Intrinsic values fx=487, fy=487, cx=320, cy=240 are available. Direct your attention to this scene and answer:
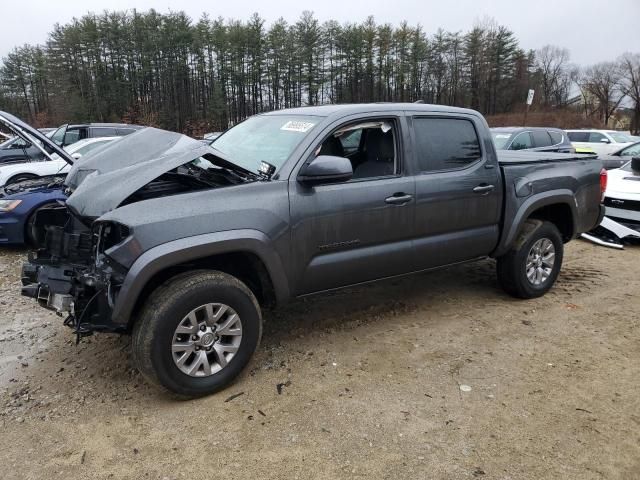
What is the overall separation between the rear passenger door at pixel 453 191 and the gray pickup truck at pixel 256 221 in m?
0.01

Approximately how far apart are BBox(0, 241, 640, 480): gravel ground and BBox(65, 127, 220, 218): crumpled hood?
1264mm

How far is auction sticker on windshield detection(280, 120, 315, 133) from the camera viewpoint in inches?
142

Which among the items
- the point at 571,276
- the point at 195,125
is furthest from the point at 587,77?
the point at 571,276

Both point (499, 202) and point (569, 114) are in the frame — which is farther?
point (569, 114)

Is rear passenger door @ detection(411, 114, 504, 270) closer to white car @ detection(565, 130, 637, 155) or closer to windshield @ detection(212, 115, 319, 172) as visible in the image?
windshield @ detection(212, 115, 319, 172)

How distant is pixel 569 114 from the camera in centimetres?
4741

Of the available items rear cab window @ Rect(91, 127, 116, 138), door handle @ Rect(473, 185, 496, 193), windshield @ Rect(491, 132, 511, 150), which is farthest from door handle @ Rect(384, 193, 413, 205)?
rear cab window @ Rect(91, 127, 116, 138)

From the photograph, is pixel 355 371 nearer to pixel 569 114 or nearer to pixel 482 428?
pixel 482 428

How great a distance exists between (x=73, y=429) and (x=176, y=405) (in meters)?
0.59

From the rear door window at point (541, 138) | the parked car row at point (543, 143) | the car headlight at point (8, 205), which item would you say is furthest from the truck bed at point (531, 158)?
the rear door window at point (541, 138)

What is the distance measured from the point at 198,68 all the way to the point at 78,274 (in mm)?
50473

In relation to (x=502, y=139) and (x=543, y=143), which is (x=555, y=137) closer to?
(x=543, y=143)

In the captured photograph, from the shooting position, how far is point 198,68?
49125mm

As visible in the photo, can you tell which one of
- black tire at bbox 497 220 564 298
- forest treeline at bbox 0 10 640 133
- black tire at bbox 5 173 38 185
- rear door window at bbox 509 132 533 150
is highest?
forest treeline at bbox 0 10 640 133
